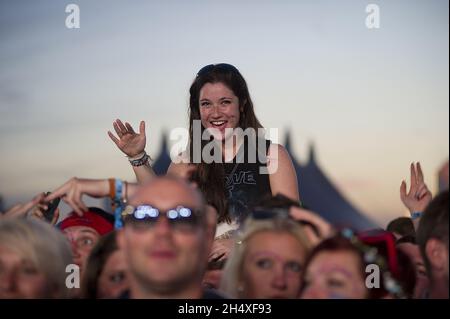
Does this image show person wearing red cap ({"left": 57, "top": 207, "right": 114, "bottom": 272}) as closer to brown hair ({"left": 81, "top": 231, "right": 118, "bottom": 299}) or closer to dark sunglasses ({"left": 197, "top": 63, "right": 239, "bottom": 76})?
brown hair ({"left": 81, "top": 231, "right": 118, "bottom": 299})

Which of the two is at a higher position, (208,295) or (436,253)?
(436,253)

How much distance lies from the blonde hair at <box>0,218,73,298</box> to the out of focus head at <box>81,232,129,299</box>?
0.12 metres

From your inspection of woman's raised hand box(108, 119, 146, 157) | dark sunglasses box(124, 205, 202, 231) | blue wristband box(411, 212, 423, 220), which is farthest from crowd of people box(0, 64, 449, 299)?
woman's raised hand box(108, 119, 146, 157)

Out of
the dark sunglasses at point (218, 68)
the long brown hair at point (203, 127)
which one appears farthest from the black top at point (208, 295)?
the dark sunglasses at point (218, 68)

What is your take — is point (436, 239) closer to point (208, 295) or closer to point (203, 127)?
point (208, 295)

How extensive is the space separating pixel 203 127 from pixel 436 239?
71.4 inches

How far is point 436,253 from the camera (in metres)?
3.34

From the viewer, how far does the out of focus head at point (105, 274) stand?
3.37 meters

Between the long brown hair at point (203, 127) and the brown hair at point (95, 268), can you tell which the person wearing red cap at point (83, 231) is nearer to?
the brown hair at point (95, 268)

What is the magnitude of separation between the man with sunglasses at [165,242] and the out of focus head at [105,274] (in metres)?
0.30

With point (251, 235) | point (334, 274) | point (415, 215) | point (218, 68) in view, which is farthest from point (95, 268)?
point (415, 215)

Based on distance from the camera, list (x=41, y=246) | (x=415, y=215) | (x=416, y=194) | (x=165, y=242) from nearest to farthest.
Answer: (x=165, y=242) → (x=41, y=246) → (x=415, y=215) → (x=416, y=194)

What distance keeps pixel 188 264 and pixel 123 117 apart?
7.07 ft
